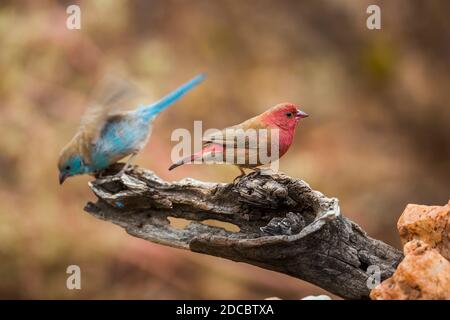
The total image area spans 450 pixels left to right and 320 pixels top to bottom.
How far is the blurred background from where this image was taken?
14.8 ft

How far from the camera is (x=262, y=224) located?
2.46 meters

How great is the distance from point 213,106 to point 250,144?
284 centimetres

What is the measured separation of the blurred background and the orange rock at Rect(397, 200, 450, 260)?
2.05 m

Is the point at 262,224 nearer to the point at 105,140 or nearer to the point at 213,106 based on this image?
the point at 105,140

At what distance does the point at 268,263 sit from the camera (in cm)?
227

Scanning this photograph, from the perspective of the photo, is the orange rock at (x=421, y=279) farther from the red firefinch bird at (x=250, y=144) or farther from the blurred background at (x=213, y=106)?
the blurred background at (x=213, y=106)

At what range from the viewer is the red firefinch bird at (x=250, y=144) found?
2486 millimetres

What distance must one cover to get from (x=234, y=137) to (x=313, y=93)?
120 inches

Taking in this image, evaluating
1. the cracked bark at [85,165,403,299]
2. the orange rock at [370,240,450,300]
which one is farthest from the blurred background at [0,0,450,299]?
the orange rock at [370,240,450,300]

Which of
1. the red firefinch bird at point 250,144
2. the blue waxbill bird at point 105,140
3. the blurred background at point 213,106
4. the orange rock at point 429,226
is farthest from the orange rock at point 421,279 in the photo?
the blurred background at point 213,106

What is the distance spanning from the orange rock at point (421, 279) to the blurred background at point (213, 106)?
2.30 m

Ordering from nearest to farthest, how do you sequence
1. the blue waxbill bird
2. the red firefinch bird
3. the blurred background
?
the red firefinch bird, the blue waxbill bird, the blurred background

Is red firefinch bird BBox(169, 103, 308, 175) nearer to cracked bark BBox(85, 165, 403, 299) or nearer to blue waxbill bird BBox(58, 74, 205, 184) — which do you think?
cracked bark BBox(85, 165, 403, 299)
